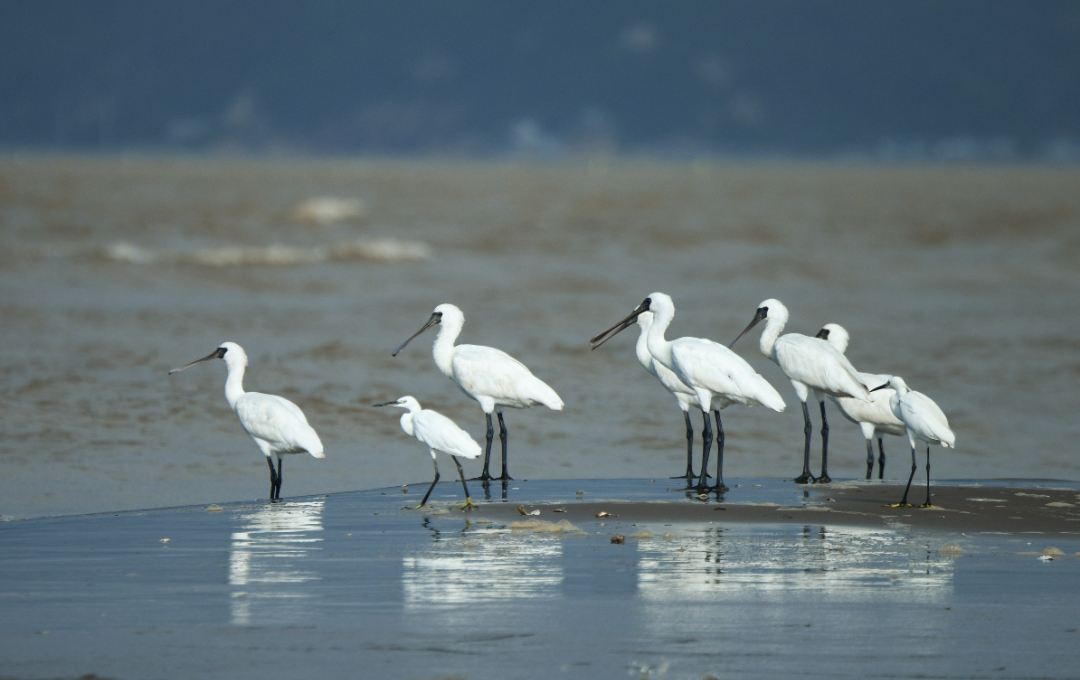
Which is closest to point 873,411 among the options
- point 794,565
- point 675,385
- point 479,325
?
point 675,385

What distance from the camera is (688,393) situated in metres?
12.5

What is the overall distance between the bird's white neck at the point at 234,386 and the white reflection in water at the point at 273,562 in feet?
5.02

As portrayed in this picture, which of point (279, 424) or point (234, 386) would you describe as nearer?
point (279, 424)

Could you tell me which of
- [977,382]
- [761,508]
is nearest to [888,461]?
[761,508]

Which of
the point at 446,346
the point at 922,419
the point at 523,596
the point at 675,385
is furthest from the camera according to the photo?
the point at 446,346

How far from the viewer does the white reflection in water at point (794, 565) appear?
778cm

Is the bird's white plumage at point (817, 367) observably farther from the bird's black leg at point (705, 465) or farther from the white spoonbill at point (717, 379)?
the bird's black leg at point (705, 465)

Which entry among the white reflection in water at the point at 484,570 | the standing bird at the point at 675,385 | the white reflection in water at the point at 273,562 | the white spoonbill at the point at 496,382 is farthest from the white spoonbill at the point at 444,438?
the standing bird at the point at 675,385

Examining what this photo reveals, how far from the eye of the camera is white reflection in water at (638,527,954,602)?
25.5 feet

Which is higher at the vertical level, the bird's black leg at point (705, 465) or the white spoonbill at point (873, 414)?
the white spoonbill at point (873, 414)

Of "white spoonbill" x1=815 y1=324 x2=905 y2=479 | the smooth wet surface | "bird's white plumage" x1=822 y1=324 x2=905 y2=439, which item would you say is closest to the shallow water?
"white spoonbill" x1=815 y1=324 x2=905 y2=479

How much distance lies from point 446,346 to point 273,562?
485 centimetres

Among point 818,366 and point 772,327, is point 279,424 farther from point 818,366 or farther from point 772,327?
point 772,327

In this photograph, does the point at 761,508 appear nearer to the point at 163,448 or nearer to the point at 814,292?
the point at 163,448
